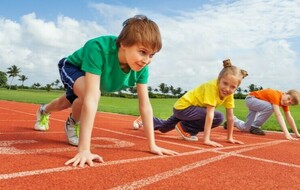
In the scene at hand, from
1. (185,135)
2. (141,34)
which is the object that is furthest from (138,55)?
(185,135)

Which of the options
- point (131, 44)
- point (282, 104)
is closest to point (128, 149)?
point (131, 44)

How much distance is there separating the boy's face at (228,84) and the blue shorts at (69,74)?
213 centimetres

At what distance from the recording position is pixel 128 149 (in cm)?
370

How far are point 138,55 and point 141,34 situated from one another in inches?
7.4

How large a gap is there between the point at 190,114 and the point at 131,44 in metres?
2.65

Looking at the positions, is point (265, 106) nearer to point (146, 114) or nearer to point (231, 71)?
point (231, 71)

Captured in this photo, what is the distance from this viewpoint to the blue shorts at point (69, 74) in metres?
3.56

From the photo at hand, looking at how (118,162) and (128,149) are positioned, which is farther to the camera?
(128,149)

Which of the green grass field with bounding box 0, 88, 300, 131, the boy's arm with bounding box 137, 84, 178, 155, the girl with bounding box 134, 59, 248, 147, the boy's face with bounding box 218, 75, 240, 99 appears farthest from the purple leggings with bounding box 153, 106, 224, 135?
the green grass field with bounding box 0, 88, 300, 131

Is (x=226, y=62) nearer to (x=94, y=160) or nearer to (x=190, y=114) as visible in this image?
(x=190, y=114)

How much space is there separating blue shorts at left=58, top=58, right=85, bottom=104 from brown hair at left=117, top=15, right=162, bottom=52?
704 mm

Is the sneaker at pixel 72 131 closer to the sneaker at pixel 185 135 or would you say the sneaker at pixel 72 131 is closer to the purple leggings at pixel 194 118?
the sneaker at pixel 185 135

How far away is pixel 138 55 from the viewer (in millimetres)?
3008

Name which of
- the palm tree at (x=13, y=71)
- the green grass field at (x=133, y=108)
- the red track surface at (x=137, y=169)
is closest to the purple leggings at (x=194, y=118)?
the red track surface at (x=137, y=169)
